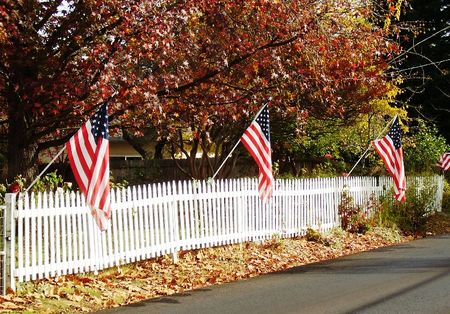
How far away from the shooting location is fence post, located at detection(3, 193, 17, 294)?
7.88m

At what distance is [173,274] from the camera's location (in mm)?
9789

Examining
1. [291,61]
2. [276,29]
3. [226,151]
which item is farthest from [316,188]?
[226,151]

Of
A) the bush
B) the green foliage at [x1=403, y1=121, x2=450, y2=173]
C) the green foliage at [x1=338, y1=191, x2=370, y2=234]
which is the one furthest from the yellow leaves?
the green foliage at [x1=403, y1=121, x2=450, y2=173]

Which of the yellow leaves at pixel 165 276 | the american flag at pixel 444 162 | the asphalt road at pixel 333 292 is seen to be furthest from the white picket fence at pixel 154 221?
the american flag at pixel 444 162

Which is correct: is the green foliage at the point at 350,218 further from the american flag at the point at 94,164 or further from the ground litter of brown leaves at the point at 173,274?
the american flag at the point at 94,164

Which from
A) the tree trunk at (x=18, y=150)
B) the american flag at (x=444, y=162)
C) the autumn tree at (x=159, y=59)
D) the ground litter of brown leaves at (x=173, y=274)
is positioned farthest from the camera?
the american flag at (x=444, y=162)

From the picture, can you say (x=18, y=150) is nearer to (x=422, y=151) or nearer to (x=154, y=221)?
(x=154, y=221)

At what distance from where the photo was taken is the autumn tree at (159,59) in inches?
400

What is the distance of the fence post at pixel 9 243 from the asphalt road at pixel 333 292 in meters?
1.37

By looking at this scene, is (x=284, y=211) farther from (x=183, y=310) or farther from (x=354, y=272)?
(x=183, y=310)

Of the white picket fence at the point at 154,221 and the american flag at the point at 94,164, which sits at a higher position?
the american flag at the point at 94,164

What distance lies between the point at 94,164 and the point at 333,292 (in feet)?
12.0

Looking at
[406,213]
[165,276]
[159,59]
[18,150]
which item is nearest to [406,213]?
[406,213]

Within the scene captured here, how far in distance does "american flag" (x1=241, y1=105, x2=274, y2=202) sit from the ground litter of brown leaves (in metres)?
1.14
